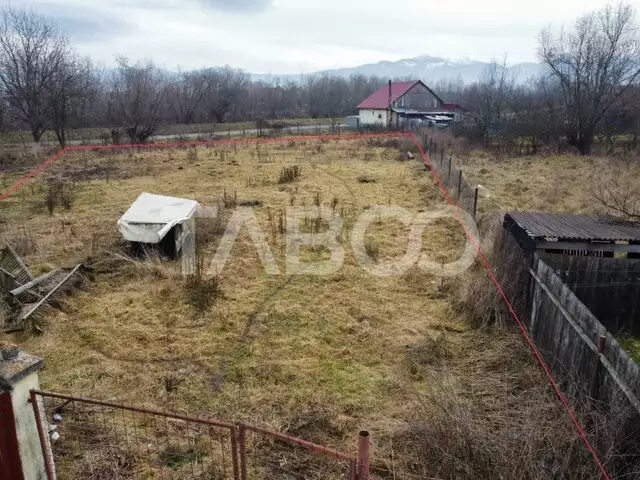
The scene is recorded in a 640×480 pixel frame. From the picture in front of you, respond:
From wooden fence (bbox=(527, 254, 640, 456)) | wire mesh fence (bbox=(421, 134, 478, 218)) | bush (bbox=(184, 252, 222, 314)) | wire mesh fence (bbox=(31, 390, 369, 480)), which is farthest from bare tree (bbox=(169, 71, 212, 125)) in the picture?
wooden fence (bbox=(527, 254, 640, 456))

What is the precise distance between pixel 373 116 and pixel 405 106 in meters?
3.02

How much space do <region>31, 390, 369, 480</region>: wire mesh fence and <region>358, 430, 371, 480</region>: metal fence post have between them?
0.98 m

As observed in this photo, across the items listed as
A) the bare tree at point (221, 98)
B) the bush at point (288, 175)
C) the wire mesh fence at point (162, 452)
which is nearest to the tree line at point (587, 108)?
the bush at point (288, 175)

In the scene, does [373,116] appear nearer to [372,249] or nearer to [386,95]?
[386,95]

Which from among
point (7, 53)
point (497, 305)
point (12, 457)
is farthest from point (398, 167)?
point (7, 53)

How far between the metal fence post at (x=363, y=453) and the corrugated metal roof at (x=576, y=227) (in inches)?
156

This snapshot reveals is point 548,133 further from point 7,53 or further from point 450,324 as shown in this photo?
point 7,53

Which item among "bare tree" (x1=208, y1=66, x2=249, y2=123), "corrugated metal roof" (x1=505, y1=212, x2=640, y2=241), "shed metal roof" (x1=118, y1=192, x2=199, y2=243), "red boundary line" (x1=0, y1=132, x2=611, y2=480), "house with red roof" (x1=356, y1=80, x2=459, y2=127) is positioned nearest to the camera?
"red boundary line" (x1=0, y1=132, x2=611, y2=480)

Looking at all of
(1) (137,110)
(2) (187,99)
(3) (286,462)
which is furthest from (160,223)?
(2) (187,99)

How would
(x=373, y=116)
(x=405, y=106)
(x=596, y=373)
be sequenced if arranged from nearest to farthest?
(x=596, y=373)
(x=405, y=106)
(x=373, y=116)

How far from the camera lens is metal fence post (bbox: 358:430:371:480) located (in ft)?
8.22

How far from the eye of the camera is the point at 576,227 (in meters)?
6.25

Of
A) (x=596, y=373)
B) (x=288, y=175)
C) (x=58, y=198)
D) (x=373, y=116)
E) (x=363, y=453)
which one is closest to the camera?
(x=363, y=453)

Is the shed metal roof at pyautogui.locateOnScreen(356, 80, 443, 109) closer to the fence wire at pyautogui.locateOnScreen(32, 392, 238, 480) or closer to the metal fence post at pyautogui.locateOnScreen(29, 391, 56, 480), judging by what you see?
the fence wire at pyautogui.locateOnScreen(32, 392, 238, 480)
